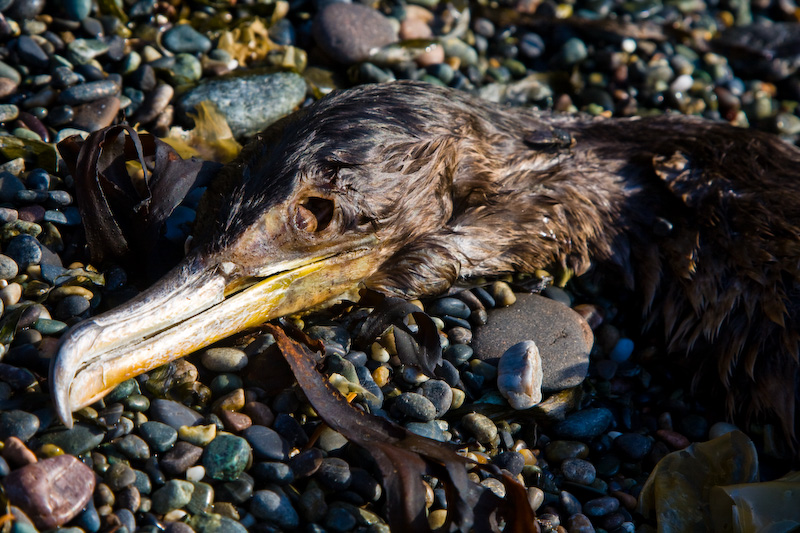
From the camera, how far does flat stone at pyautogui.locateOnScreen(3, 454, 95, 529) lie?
8.15 ft

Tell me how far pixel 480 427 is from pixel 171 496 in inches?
54.9

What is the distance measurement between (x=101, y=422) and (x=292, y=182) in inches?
49.6

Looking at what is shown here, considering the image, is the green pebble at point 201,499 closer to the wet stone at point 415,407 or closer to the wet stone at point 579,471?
the wet stone at point 415,407

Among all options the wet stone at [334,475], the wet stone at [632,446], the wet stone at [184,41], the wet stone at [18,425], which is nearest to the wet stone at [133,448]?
the wet stone at [18,425]

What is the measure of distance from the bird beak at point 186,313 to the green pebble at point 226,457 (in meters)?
0.40

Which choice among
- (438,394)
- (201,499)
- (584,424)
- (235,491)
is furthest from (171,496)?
(584,424)

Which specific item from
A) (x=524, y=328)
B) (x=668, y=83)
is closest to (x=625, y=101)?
(x=668, y=83)

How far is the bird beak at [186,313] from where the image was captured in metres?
2.71

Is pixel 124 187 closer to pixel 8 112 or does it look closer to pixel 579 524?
pixel 8 112

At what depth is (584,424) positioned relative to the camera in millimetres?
3641

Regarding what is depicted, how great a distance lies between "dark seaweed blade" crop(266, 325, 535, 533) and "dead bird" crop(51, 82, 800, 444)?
49 cm

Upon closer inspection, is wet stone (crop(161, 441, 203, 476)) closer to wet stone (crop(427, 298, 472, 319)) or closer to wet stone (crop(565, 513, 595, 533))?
wet stone (crop(427, 298, 472, 319))

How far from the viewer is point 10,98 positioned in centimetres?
441

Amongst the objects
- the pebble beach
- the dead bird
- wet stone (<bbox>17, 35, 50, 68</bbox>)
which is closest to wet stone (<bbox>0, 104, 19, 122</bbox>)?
the pebble beach
